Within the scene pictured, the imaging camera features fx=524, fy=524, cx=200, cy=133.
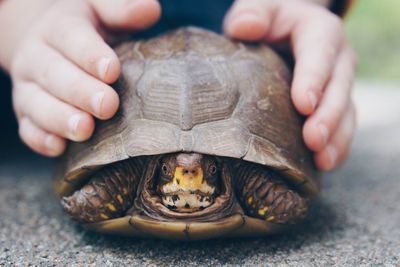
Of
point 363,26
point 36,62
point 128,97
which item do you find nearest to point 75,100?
point 128,97

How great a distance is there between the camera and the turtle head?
125 cm

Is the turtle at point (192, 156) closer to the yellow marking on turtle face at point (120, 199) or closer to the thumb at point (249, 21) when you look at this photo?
the yellow marking on turtle face at point (120, 199)

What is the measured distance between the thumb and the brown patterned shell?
0.28 feet

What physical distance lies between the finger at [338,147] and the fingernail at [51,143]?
77 centimetres

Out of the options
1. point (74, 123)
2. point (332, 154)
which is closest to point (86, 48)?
point (74, 123)

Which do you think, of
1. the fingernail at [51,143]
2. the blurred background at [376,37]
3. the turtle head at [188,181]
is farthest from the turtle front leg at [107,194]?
the blurred background at [376,37]

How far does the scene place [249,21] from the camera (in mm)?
1624

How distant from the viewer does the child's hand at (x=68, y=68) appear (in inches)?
54.5

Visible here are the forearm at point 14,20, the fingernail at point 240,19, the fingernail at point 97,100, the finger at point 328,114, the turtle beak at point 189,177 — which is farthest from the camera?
the forearm at point 14,20

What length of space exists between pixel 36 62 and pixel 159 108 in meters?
0.46

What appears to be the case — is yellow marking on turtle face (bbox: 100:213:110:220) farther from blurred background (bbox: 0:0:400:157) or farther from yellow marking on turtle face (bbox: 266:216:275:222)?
blurred background (bbox: 0:0:400:157)

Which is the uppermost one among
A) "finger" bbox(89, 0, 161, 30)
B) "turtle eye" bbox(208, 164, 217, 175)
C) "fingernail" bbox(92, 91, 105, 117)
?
"finger" bbox(89, 0, 161, 30)

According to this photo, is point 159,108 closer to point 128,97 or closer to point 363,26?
point 128,97

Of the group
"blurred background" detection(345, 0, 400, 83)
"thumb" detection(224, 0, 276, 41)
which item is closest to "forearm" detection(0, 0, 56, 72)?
"thumb" detection(224, 0, 276, 41)
